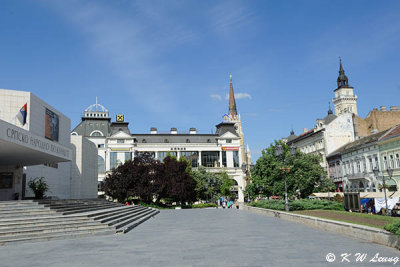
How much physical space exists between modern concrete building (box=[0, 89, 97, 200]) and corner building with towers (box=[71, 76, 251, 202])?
135ft

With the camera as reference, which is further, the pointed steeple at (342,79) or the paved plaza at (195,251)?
the pointed steeple at (342,79)

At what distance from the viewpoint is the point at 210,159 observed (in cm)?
8338

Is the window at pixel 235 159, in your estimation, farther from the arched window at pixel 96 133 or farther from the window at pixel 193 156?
the arched window at pixel 96 133

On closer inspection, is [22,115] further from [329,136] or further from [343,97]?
[343,97]

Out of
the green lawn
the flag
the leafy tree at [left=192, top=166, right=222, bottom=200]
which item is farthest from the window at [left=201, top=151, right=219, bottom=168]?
the green lawn

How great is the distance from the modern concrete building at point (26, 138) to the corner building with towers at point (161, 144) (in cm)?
4107

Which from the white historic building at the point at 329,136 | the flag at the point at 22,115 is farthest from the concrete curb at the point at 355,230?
the white historic building at the point at 329,136

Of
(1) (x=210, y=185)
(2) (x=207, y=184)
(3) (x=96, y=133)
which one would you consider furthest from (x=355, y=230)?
(3) (x=96, y=133)

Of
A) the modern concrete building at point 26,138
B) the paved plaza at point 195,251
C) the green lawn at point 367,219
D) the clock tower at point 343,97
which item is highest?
the clock tower at point 343,97

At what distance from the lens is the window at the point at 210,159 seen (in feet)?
273

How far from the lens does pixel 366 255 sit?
9555mm

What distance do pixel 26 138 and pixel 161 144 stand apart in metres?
61.1

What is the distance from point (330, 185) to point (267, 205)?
21095mm

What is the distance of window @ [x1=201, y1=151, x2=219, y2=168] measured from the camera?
3270 inches
